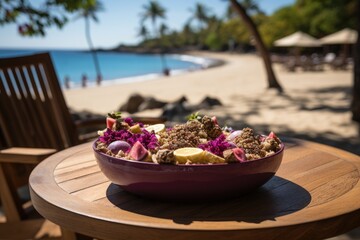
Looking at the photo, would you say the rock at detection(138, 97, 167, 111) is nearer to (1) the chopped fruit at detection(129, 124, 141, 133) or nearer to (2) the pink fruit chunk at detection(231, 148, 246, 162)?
(1) the chopped fruit at detection(129, 124, 141, 133)

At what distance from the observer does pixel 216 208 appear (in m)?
1.24

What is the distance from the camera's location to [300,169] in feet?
5.34

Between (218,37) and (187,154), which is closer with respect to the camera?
(187,154)

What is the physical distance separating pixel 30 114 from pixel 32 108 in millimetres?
50

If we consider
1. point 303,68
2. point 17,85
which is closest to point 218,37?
point 303,68

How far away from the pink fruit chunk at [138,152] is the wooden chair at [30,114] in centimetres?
130

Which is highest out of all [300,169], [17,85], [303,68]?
[17,85]

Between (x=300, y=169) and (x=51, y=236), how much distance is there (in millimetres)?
1276

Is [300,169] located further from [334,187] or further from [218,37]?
[218,37]

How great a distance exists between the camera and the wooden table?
1.07 m

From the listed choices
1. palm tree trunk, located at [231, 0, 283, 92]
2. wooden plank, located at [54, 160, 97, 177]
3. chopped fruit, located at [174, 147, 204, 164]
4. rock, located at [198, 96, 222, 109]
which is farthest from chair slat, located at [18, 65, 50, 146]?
palm tree trunk, located at [231, 0, 283, 92]

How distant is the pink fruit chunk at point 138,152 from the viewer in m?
1.23

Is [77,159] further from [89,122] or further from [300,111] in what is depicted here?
[300,111]

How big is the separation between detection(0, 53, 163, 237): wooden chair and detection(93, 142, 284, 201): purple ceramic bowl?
1.26 meters
